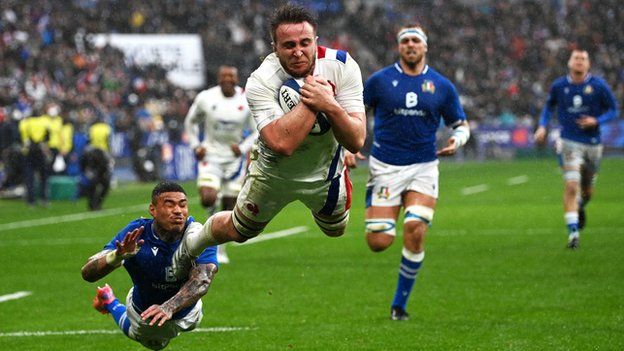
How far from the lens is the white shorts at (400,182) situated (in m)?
11.8

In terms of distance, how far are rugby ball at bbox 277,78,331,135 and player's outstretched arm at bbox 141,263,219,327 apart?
4.18 feet

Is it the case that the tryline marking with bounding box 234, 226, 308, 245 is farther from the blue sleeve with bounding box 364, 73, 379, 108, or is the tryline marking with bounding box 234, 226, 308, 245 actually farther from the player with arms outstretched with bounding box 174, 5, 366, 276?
the player with arms outstretched with bounding box 174, 5, 366, 276

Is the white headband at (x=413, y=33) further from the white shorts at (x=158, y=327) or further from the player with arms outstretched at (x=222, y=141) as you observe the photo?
the player with arms outstretched at (x=222, y=141)

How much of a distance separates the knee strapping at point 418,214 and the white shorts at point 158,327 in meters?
3.36

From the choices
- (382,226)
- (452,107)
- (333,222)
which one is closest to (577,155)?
(452,107)

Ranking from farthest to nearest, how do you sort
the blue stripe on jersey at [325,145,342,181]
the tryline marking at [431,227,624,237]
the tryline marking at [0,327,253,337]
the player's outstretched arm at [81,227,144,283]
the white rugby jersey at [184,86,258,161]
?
the tryline marking at [431,227,624,237]
the white rugby jersey at [184,86,258,161]
the tryline marking at [0,327,253,337]
the blue stripe on jersey at [325,145,342,181]
the player's outstretched arm at [81,227,144,283]

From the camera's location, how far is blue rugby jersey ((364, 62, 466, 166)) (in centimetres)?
1197

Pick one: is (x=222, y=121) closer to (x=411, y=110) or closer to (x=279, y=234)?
(x=279, y=234)

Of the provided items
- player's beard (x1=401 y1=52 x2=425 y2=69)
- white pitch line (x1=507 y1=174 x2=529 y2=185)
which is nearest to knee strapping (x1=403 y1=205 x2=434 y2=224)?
player's beard (x1=401 y1=52 x2=425 y2=69)

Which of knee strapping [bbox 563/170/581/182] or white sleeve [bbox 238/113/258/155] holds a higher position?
white sleeve [bbox 238/113/258/155]

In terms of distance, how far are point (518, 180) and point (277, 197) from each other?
25831 mm

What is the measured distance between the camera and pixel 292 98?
25.6ft

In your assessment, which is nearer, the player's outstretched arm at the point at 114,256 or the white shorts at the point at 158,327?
the player's outstretched arm at the point at 114,256

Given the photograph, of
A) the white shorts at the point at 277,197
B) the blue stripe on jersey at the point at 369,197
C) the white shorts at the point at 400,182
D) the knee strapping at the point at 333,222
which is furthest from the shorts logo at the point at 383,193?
the white shorts at the point at 277,197
